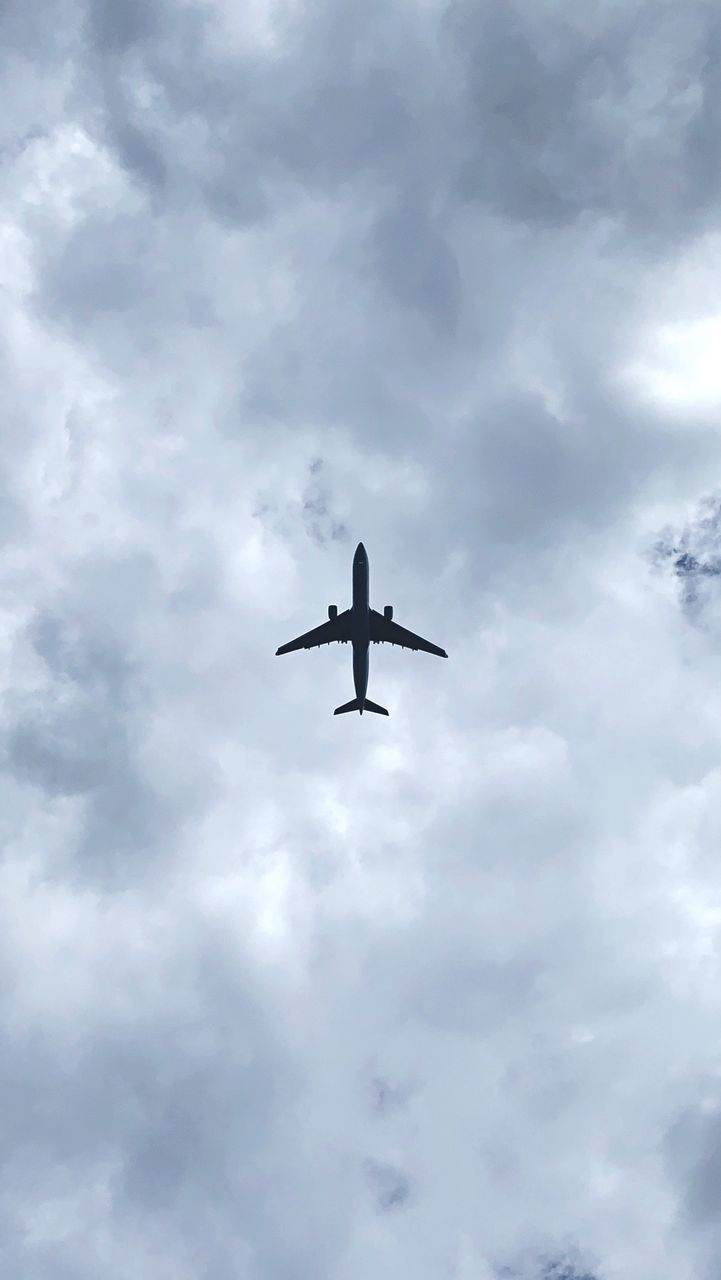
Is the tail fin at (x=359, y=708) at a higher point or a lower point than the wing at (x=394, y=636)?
lower

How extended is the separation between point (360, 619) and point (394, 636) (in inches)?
506

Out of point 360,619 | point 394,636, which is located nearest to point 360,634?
point 360,619

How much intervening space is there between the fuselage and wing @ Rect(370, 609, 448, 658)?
4.77m

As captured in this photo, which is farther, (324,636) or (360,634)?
(324,636)

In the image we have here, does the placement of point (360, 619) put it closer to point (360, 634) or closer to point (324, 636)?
point (360, 634)

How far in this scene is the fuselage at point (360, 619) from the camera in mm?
136625

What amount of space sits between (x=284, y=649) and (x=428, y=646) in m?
20.5

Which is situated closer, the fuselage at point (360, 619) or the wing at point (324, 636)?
the fuselage at point (360, 619)

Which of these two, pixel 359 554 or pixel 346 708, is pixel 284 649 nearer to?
pixel 346 708

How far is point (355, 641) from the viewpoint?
14262 centimetres

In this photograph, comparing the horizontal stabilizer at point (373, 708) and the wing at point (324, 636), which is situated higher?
the wing at point (324, 636)

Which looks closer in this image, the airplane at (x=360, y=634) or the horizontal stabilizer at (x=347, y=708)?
the airplane at (x=360, y=634)

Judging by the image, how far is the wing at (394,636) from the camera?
149500mm

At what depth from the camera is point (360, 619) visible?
460 ft
